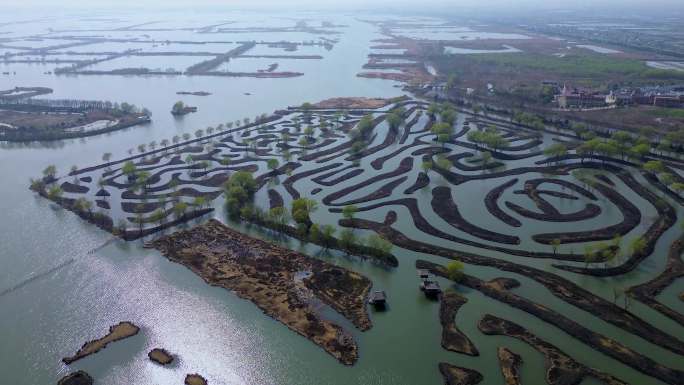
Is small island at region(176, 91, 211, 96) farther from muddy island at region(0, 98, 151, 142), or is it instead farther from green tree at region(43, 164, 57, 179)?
green tree at region(43, 164, 57, 179)

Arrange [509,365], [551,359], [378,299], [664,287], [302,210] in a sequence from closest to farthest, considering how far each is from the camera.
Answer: [509,365]
[551,359]
[378,299]
[664,287]
[302,210]

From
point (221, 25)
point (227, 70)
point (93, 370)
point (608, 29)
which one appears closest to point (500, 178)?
point (93, 370)

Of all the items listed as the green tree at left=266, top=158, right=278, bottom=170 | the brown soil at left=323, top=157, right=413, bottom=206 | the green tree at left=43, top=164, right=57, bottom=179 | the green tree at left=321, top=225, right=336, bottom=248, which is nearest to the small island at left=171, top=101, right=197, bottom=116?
the green tree at left=43, top=164, right=57, bottom=179

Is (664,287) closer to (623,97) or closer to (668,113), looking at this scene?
(668,113)

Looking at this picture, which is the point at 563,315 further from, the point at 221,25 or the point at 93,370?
the point at 221,25

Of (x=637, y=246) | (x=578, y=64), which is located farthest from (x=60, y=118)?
(x=578, y=64)

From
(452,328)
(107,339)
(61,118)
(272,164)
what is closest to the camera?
(107,339)

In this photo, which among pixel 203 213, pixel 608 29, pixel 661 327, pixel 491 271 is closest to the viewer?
pixel 661 327
